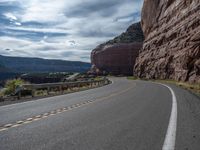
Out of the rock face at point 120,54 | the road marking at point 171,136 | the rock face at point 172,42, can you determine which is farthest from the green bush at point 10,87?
the rock face at point 120,54

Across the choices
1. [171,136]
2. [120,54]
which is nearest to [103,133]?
[171,136]

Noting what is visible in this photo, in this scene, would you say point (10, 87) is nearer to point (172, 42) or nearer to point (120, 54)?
point (172, 42)

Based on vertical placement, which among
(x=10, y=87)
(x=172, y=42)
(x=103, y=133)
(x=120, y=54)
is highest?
(x=172, y=42)

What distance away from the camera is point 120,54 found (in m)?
144

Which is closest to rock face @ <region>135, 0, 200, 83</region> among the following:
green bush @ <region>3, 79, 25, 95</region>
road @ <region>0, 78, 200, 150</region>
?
green bush @ <region>3, 79, 25, 95</region>

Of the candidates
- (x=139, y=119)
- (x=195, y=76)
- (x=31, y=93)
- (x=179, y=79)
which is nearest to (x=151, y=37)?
(x=179, y=79)

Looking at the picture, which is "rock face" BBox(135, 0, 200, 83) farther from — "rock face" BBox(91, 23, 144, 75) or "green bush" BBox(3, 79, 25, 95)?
"rock face" BBox(91, 23, 144, 75)

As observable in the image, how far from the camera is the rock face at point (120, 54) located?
5536 inches

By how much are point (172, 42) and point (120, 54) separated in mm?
75882

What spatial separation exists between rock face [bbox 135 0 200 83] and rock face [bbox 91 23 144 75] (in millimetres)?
38761

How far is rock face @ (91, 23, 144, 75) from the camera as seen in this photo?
141 metres

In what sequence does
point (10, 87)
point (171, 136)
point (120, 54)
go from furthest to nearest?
1. point (120, 54)
2. point (10, 87)
3. point (171, 136)

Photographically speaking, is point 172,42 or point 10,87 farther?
point 172,42

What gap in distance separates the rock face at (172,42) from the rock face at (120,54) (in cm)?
3876
